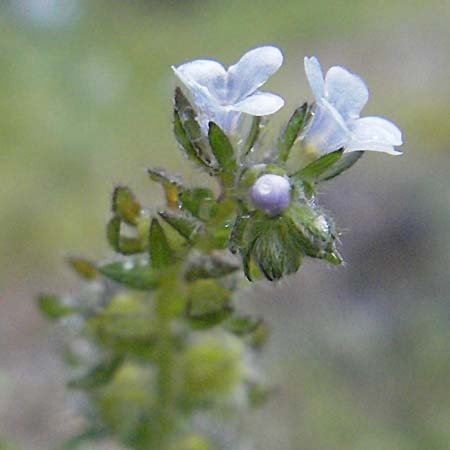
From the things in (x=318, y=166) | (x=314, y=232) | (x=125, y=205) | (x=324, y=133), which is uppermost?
(x=125, y=205)

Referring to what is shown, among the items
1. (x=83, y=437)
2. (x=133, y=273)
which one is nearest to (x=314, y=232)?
(x=133, y=273)

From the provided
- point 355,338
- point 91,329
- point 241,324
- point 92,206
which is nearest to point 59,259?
point 92,206

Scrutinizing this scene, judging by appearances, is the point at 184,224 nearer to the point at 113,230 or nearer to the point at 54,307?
the point at 113,230

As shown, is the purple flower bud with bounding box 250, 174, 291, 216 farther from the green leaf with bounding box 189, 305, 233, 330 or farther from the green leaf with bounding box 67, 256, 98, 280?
the green leaf with bounding box 67, 256, 98, 280

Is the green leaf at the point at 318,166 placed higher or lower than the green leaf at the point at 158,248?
lower

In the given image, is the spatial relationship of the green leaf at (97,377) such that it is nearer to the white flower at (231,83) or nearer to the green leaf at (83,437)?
the green leaf at (83,437)

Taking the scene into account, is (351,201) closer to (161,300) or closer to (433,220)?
(433,220)

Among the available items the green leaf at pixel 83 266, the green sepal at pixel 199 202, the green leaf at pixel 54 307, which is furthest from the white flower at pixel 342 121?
the green leaf at pixel 54 307
